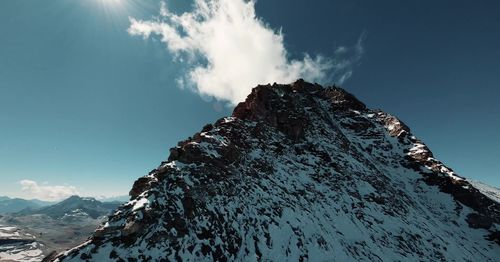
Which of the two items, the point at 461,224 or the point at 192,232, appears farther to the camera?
the point at 461,224

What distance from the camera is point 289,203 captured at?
86.6 ft

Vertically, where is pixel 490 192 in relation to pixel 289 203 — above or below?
above

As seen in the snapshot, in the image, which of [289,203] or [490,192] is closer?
[289,203]

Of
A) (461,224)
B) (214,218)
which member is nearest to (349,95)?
(461,224)

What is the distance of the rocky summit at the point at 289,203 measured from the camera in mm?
17234

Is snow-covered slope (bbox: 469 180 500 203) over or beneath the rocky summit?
over

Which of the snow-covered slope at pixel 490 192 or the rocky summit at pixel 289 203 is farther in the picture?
the snow-covered slope at pixel 490 192

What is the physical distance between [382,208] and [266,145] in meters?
16.3

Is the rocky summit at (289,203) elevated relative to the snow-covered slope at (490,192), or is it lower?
lower

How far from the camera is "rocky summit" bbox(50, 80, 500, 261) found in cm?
1723

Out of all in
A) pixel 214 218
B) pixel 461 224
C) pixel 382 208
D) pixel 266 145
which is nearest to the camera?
pixel 214 218

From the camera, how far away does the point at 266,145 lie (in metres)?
37.6

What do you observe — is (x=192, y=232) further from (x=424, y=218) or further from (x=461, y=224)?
(x=461, y=224)

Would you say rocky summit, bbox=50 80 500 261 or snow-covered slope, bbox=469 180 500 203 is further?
snow-covered slope, bbox=469 180 500 203
